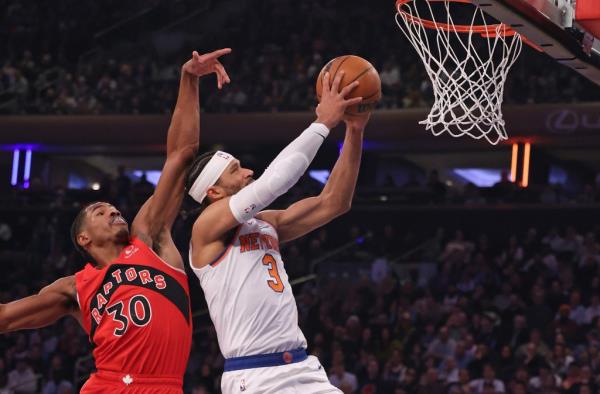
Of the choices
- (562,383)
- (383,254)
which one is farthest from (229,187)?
(383,254)

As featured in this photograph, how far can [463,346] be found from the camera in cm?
1223

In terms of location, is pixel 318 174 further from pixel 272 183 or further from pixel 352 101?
pixel 272 183

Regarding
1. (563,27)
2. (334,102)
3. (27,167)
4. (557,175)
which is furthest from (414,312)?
(27,167)

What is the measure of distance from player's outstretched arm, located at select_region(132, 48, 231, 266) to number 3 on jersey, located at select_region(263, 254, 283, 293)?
0.61 metres

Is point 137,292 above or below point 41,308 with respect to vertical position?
above

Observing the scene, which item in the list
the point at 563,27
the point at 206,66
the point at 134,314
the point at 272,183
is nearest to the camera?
the point at 272,183

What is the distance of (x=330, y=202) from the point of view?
16.3ft

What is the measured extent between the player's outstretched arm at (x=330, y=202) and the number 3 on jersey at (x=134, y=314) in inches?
27.5

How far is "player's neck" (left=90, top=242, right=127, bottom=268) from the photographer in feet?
16.9

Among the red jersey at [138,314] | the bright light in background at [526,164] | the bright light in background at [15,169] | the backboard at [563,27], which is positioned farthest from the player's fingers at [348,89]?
the bright light in background at [15,169]

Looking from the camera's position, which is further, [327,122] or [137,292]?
[137,292]

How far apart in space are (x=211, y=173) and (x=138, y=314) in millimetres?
760

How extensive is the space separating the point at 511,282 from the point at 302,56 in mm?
7530

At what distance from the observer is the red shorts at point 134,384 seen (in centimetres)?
488
